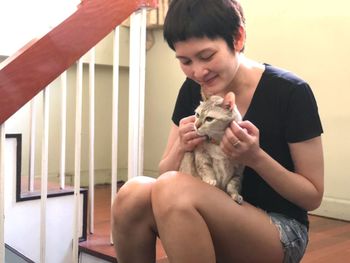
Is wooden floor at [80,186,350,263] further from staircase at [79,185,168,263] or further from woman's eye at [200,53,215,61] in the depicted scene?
woman's eye at [200,53,215,61]

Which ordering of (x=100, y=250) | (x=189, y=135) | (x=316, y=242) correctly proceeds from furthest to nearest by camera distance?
(x=316, y=242), (x=100, y=250), (x=189, y=135)

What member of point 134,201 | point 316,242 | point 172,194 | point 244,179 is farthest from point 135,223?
point 316,242

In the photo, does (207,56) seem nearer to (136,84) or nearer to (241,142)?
(241,142)

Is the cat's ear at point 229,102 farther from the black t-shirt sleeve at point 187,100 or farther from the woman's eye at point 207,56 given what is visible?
the black t-shirt sleeve at point 187,100

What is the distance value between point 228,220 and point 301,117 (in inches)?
11.2

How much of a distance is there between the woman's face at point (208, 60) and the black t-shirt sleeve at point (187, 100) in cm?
15

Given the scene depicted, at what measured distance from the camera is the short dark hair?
0.97 metres

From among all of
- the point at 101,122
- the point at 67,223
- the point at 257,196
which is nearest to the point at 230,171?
the point at 257,196

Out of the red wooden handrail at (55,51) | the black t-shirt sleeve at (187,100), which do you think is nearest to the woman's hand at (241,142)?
the black t-shirt sleeve at (187,100)

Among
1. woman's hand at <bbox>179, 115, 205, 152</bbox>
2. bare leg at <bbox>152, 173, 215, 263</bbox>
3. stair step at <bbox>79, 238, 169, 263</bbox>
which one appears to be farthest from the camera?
stair step at <bbox>79, 238, 169, 263</bbox>

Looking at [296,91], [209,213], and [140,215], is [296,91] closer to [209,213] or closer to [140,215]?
[209,213]

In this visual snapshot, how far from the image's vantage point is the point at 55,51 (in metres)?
1.31

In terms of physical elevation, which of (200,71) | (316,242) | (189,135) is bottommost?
(316,242)

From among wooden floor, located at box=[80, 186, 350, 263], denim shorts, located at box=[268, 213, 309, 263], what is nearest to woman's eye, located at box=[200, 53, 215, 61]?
denim shorts, located at box=[268, 213, 309, 263]
